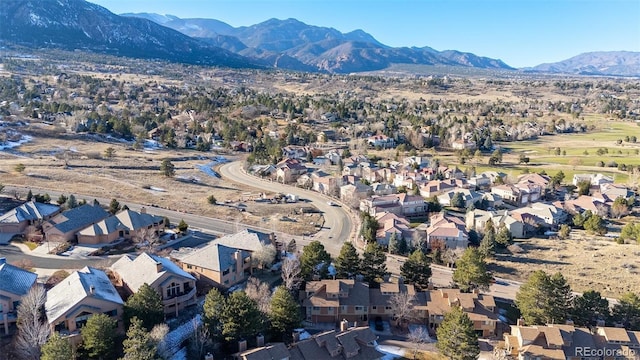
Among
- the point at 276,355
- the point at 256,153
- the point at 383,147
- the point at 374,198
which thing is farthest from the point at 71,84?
the point at 276,355

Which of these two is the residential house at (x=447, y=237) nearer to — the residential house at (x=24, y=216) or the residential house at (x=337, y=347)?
the residential house at (x=337, y=347)

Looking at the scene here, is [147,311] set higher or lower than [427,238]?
higher

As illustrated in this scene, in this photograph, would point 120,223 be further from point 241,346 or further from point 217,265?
point 241,346

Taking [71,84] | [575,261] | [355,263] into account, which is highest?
[71,84]

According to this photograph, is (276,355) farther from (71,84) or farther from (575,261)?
(71,84)

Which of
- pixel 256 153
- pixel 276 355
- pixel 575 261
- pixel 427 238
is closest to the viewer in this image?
pixel 276 355

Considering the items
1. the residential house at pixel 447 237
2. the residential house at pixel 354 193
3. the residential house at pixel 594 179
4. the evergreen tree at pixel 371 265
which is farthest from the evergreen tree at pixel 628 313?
the residential house at pixel 594 179

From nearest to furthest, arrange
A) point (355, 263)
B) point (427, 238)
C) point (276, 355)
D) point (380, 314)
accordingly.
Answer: point (276, 355) → point (380, 314) → point (355, 263) → point (427, 238)

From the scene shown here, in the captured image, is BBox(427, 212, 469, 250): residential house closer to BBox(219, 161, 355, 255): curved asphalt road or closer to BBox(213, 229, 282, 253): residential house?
BBox(219, 161, 355, 255): curved asphalt road
